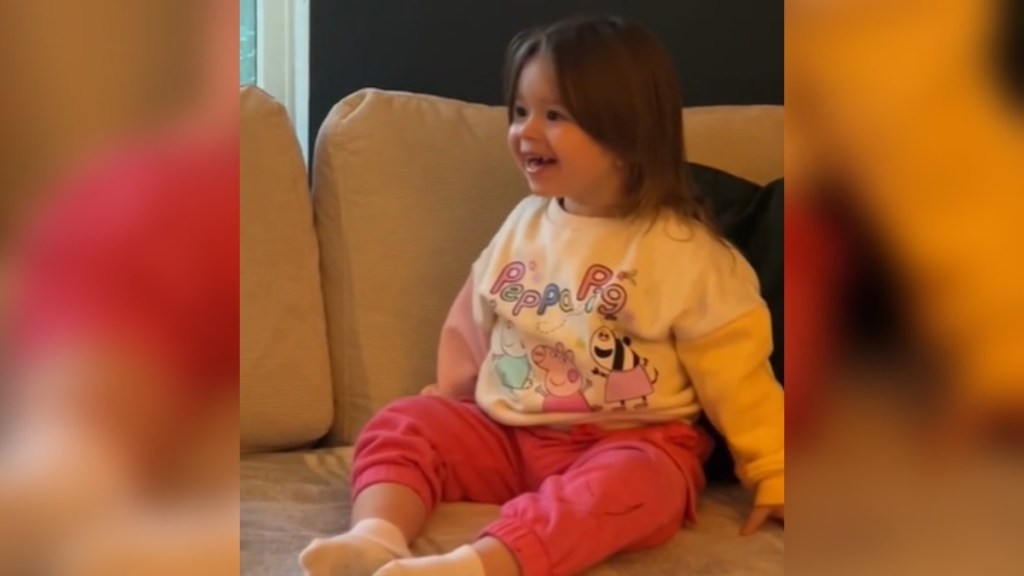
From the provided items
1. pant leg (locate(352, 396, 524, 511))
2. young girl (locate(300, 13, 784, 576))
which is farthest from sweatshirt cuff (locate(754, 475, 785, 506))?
pant leg (locate(352, 396, 524, 511))

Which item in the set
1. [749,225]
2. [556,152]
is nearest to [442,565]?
[556,152]

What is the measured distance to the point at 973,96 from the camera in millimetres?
296

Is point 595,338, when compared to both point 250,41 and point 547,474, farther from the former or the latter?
point 250,41

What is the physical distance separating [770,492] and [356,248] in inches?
24.1

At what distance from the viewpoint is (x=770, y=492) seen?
113 centimetres

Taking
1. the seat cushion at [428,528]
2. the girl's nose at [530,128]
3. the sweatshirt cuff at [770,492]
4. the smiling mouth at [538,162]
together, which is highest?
the girl's nose at [530,128]

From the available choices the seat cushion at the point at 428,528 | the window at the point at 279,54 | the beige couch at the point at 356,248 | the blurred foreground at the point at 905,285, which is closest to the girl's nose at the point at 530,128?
the beige couch at the point at 356,248

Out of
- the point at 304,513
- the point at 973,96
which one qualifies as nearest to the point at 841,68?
the point at 973,96

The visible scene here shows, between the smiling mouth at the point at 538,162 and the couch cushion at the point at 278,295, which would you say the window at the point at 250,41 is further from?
the smiling mouth at the point at 538,162

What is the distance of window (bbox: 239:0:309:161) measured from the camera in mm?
1782

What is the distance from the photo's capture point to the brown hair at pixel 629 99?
4.17 ft

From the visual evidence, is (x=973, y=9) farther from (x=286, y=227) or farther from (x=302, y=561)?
(x=286, y=227)

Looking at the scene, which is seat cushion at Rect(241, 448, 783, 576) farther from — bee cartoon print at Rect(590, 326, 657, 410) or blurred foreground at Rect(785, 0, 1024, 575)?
blurred foreground at Rect(785, 0, 1024, 575)

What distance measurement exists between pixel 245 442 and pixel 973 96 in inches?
45.4
